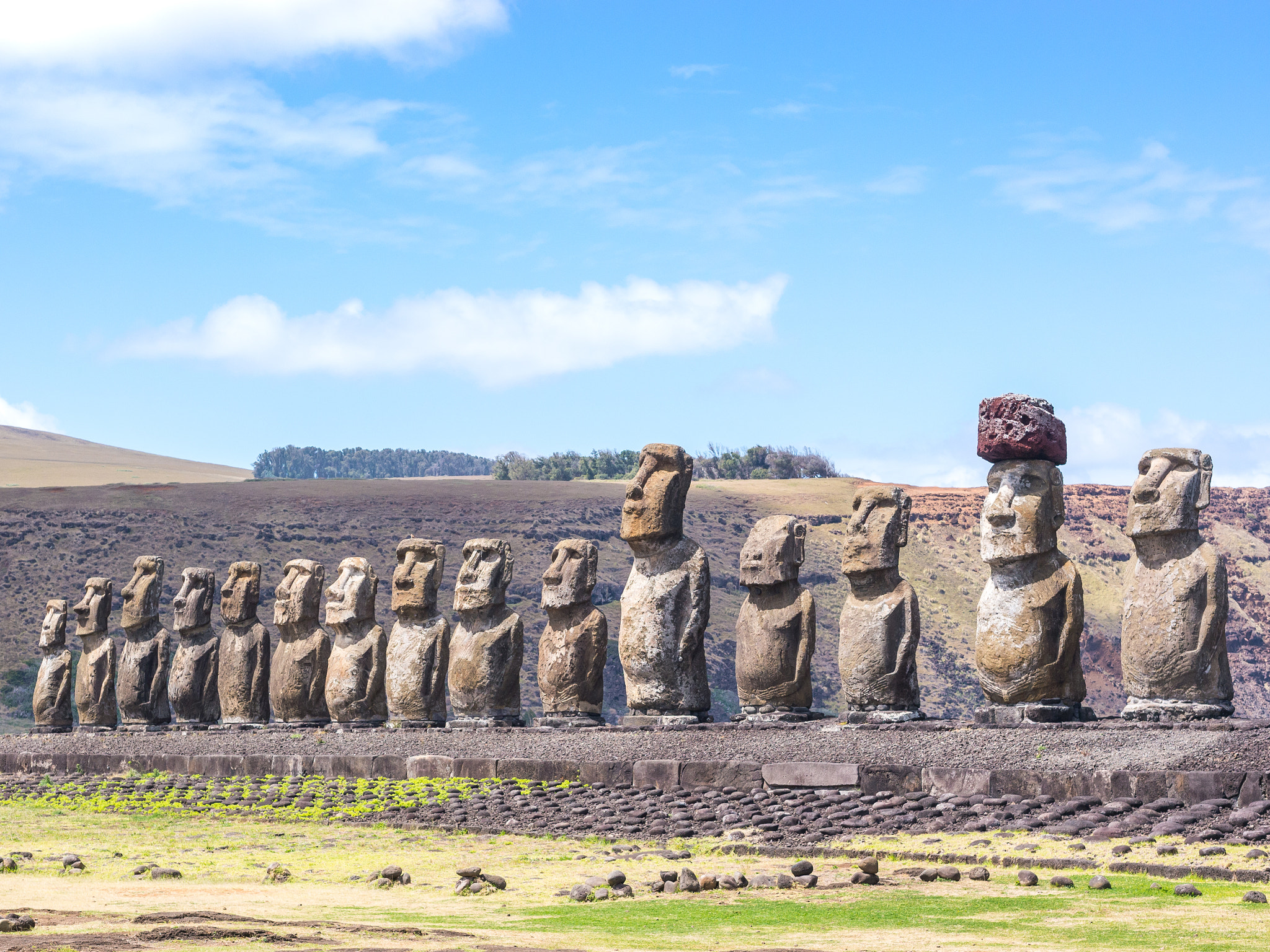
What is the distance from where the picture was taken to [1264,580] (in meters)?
58.9

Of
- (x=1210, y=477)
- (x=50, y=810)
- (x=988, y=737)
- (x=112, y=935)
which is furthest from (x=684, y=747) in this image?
(x=112, y=935)

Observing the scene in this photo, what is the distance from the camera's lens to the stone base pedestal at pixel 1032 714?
48.1 feet

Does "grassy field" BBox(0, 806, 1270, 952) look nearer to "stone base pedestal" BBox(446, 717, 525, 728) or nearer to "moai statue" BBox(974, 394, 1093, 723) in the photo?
"moai statue" BBox(974, 394, 1093, 723)

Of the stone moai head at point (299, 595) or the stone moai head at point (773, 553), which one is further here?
the stone moai head at point (299, 595)

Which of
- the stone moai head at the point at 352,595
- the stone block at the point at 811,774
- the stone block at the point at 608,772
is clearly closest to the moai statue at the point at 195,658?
the stone moai head at the point at 352,595

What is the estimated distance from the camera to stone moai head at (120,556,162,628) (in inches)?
1011

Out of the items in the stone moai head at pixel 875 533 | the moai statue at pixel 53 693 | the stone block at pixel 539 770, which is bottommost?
the moai statue at pixel 53 693

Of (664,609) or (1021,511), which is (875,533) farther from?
(664,609)

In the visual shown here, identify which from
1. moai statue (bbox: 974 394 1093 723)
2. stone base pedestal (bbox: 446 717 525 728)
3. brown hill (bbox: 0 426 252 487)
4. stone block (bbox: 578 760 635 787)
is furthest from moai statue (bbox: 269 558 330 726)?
brown hill (bbox: 0 426 252 487)

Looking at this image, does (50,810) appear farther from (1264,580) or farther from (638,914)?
(1264,580)

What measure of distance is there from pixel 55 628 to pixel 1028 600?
18.5m

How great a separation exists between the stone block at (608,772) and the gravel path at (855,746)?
173 millimetres

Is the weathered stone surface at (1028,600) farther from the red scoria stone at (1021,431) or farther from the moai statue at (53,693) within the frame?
the moai statue at (53,693)

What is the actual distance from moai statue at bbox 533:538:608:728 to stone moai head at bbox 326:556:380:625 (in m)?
3.60
